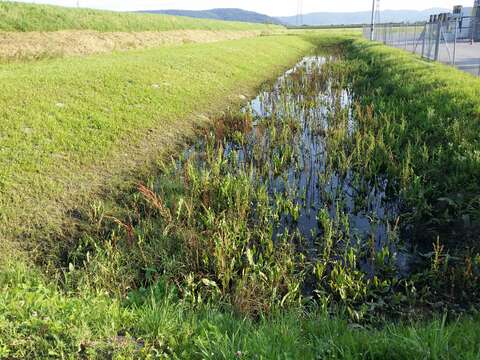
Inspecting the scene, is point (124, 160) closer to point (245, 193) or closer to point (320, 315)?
point (245, 193)

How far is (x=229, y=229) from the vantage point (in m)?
6.14

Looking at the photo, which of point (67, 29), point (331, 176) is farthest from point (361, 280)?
point (67, 29)

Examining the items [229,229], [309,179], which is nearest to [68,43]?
[309,179]

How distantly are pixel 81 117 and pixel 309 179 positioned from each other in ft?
19.4

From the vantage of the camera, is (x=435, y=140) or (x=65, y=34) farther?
(x=65, y=34)

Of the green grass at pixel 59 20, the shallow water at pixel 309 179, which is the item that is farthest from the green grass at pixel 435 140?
the green grass at pixel 59 20

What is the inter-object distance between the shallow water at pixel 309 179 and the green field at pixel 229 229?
Answer: 2.2 inches

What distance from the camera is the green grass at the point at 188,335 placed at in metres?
3.38

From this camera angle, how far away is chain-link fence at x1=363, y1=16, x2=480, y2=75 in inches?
773

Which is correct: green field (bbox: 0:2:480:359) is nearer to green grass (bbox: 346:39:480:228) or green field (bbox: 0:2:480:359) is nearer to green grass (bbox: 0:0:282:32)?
green grass (bbox: 346:39:480:228)

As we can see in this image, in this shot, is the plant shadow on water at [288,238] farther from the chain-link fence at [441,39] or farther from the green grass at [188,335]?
the chain-link fence at [441,39]

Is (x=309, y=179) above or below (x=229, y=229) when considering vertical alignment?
above

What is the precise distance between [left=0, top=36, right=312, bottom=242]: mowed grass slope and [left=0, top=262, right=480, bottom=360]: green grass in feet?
9.18

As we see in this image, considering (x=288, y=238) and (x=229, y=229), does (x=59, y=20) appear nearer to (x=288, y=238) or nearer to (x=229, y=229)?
(x=229, y=229)
